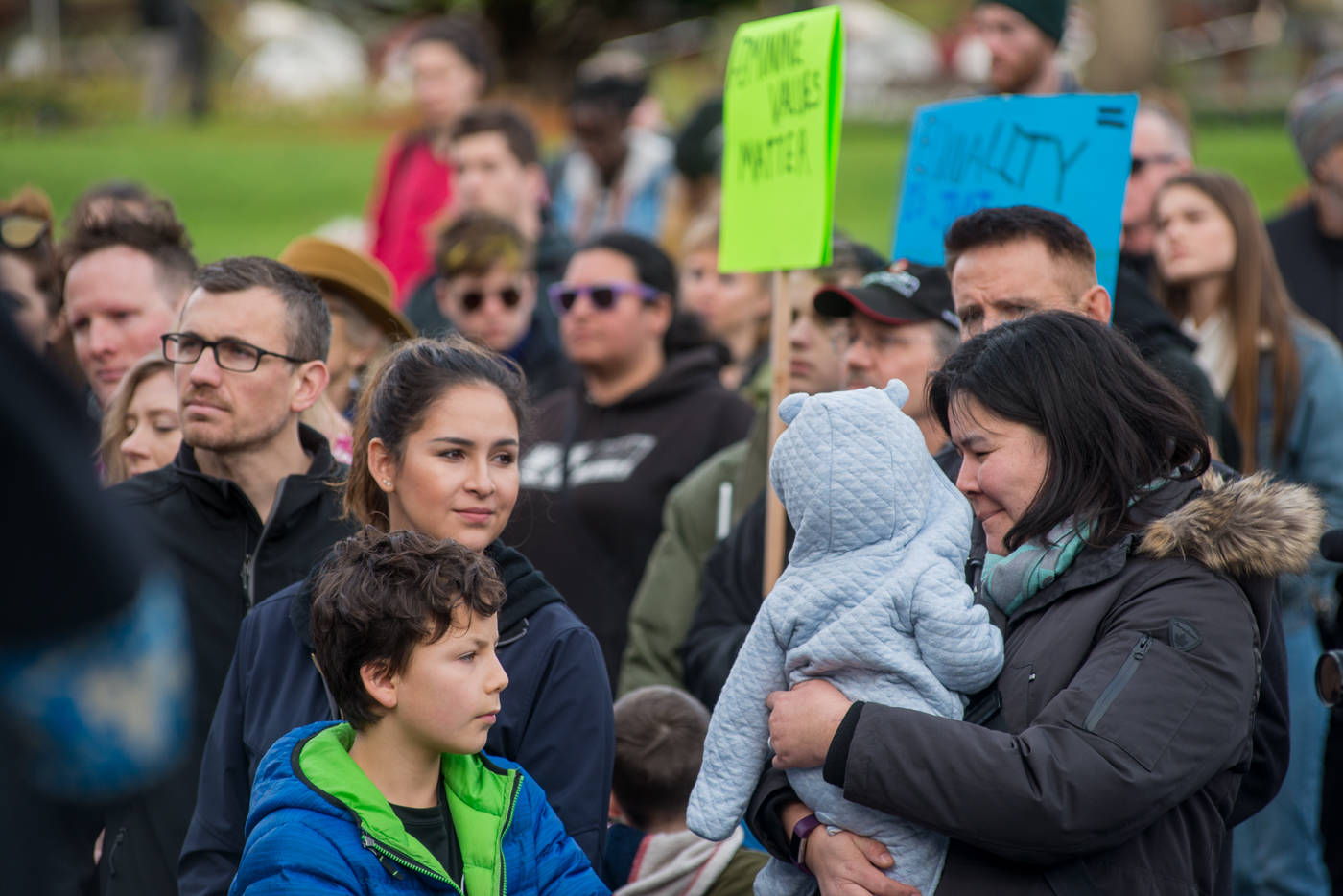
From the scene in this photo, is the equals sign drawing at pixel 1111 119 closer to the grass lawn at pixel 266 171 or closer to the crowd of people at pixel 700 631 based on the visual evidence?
the crowd of people at pixel 700 631

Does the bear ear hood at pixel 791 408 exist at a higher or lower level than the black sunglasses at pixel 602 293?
lower

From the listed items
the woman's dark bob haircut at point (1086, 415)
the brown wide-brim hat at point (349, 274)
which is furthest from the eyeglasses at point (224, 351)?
the woman's dark bob haircut at point (1086, 415)

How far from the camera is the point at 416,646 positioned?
2.84 metres

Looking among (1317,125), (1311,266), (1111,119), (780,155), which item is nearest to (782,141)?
(780,155)

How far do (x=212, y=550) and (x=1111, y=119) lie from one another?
2.65 meters

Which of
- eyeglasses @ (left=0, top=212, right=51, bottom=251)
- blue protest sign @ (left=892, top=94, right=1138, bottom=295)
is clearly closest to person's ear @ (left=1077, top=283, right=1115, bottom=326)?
blue protest sign @ (left=892, top=94, right=1138, bottom=295)

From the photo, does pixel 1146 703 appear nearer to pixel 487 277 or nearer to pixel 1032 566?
pixel 1032 566

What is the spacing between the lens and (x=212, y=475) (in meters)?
3.79

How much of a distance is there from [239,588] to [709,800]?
54.5 inches

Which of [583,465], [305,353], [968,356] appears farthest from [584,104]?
[968,356]

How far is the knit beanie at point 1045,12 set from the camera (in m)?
6.21

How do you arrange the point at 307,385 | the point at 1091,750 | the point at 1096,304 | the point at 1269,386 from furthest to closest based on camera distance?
the point at 1269,386, the point at 307,385, the point at 1096,304, the point at 1091,750

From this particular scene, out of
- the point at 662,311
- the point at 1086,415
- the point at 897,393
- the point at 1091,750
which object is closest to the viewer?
the point at 1091,750

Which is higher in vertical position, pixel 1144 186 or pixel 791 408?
pixel 1144 186
